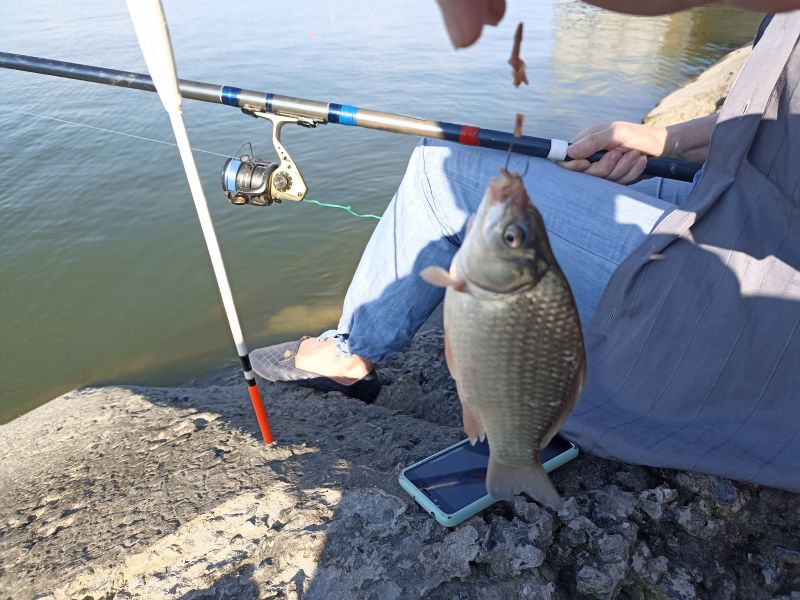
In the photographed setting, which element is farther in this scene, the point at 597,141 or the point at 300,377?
the point at 300,377

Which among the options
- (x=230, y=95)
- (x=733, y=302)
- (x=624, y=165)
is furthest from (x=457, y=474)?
(x=230, y=95)

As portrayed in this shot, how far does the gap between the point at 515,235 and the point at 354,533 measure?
1241 mm

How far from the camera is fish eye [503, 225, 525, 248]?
4.38 ft

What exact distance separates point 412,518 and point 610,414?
782mm

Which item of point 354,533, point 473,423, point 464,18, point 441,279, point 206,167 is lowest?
point 206,167

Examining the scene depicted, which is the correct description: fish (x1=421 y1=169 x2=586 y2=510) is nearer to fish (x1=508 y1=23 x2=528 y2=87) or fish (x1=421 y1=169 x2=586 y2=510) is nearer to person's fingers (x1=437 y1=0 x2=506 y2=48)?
fish (x1=508 y1=23 x2=528 y2=87)

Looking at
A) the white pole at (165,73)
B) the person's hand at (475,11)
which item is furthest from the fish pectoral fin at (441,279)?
the white pole at (165,73)

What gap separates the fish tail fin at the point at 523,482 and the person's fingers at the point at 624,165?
1.59 meters

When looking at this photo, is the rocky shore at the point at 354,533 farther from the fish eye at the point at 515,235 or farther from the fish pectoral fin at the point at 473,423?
the fish eye at the point at 515,235

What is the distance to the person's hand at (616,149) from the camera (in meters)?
2.59

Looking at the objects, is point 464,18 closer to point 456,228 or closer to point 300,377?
point 456,228

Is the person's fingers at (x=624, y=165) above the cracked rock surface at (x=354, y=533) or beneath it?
above

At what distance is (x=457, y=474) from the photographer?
7.09 ft

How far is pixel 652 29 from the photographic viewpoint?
53.9ft
